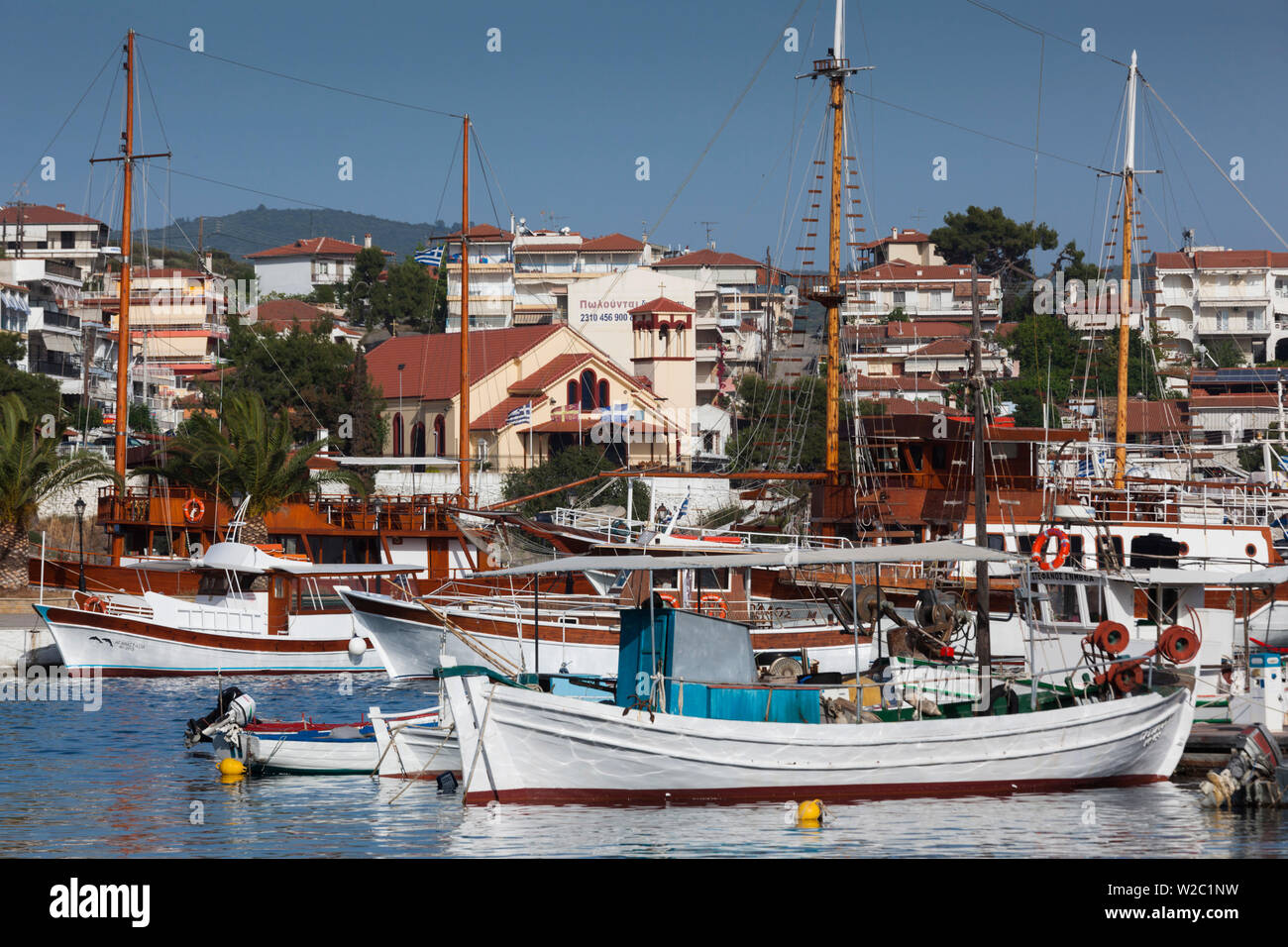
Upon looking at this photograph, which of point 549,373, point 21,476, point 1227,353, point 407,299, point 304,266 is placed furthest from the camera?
point 304,266

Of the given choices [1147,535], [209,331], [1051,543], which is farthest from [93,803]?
[209,331]

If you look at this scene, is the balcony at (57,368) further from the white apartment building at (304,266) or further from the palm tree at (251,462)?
the white apartment building at (304,266)

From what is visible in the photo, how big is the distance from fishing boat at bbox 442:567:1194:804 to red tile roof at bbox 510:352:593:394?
56.6 metres

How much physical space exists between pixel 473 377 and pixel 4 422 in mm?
36190

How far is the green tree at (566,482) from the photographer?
6316 cm

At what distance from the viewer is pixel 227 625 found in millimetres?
37812

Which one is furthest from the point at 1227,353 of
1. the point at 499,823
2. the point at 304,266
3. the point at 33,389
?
the point at 499,823

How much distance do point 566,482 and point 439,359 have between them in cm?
1933

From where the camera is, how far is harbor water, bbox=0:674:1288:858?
18.2 m

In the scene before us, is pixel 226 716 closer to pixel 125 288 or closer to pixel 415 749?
pixel 415 749

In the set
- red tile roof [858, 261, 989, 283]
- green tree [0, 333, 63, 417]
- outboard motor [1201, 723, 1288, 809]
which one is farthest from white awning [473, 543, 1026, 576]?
red tile roof [858, 261, 989, 283]

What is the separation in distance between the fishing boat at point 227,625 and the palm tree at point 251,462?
221 inches

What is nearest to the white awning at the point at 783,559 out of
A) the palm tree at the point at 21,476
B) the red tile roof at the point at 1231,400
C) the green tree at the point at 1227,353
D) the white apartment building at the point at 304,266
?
the palm tree at the point at 21,476
